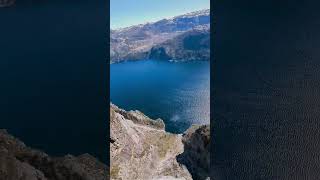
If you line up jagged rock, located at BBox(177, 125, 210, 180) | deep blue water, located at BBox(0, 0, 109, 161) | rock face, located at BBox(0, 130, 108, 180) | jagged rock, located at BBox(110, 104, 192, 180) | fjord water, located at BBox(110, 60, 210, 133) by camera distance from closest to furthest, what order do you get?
rock face, located at BBox(0, 130, 108, 180)
deep blue water, located at BBox(0, 0, 109, 161)
jagged rock, located at BBox(110, 104, 192, 180)
jagged rock, located at BBox(177, 125, 210, 180)
fjord water, located at BBox(110, 60, 210, 133)

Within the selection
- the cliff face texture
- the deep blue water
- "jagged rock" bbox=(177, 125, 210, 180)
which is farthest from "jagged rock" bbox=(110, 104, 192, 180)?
the deep blue water

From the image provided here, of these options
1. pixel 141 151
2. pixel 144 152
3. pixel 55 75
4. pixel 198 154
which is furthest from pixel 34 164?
pixel 198 154

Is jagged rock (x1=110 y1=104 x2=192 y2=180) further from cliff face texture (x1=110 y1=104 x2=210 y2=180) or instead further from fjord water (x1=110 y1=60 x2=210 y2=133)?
fjord water (x1=110 y1=60 x2=210 y2=133)

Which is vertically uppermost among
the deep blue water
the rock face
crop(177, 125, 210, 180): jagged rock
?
the deep blue water

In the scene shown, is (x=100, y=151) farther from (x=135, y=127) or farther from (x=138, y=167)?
(x=135, y=127)

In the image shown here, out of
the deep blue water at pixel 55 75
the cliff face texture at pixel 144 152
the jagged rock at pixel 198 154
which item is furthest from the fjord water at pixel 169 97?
the deep blue water at pixel 55 75
